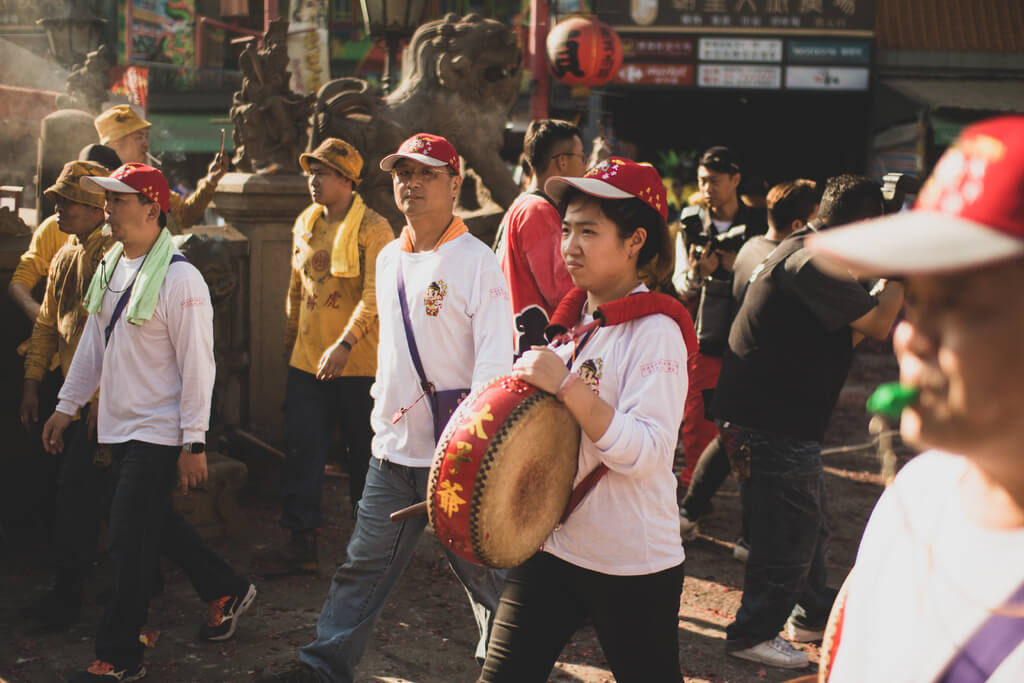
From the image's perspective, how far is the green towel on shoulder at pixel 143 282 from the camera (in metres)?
4.01

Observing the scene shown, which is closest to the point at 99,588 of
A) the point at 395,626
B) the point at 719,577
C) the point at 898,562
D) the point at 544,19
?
the point at 395,626

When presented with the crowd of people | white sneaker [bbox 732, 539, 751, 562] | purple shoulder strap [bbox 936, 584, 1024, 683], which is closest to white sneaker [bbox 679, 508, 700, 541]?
the crowd of people

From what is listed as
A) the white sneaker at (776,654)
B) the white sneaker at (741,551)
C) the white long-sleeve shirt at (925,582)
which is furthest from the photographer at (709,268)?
the white long-sleeve shirt at (925,582)

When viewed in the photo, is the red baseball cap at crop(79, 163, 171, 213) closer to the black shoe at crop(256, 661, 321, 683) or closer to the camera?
the black shoe at crop(256, 661, 321, 683)

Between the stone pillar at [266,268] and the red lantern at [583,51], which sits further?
the red lantern at [583,51]

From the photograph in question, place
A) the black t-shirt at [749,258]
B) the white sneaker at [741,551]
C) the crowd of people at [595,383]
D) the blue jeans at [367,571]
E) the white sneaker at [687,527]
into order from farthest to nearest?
the white sneaker at [687,527] → the white sneaker at [741,551] → the black t-shirt at [749,258] → the blue jeans at [367,571] → the crowd of people at [595,383]

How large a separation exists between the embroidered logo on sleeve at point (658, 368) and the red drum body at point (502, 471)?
0.22 m

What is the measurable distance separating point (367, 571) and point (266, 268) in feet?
12.0

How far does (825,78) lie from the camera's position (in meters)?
18.9

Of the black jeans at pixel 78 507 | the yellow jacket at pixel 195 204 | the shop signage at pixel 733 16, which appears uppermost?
the shop signage at pixel 733 16

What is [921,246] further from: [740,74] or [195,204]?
[740,74]

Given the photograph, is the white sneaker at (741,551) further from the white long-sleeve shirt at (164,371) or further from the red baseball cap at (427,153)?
the white long-sleeve shirt at (164,371)

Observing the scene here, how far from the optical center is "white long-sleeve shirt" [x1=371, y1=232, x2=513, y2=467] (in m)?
3.83

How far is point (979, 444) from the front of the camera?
1.20 meters
